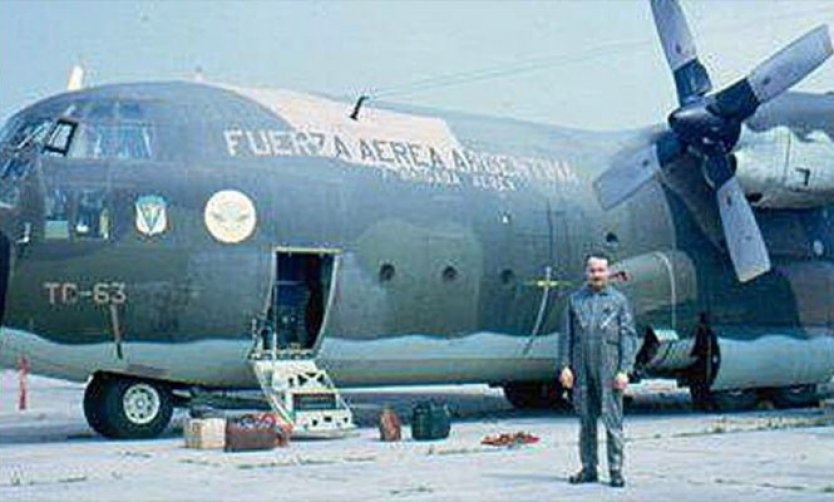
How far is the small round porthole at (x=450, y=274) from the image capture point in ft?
63.7

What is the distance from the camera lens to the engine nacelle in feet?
68.3

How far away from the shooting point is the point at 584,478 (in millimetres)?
11477

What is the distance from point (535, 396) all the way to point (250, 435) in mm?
9644

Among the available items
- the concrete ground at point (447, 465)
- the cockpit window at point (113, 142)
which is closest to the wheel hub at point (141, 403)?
the concrete ground at point (447, 465)

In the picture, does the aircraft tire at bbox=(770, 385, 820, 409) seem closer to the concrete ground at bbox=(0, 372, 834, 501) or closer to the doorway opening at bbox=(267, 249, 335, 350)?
the concrete ground at bbox=(0, 372, 834, 501)

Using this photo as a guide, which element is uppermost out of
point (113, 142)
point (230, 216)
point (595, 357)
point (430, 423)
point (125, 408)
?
point (113, 142)

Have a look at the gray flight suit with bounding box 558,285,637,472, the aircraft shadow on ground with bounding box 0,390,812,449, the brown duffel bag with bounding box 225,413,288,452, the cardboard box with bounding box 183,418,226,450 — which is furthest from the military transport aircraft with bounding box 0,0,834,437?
the gray flight suit with bounding box 558,285,637,472

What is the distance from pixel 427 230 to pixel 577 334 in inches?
304

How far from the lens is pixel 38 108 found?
17.8 m

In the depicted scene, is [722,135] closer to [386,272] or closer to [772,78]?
[772,78]

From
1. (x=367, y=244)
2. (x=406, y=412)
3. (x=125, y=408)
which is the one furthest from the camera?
(x=406, y=412)

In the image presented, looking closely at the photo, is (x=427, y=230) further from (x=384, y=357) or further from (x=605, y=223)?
(x=605, y=223)

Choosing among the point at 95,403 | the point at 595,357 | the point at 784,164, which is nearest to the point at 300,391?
the point at 95,403

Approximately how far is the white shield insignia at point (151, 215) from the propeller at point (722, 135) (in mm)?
8061
